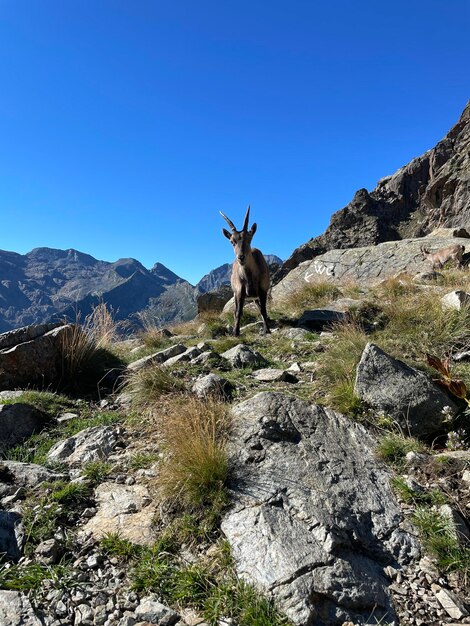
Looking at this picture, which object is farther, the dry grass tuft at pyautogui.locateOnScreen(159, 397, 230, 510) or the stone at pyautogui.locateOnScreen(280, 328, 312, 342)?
the stone at pyautogui.locateOnScreen(280, 328, 312, 342)

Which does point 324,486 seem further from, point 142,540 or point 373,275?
point 373,275

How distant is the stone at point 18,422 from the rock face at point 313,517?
9.28 feet

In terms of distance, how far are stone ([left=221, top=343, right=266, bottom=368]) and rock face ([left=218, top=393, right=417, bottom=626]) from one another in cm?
239

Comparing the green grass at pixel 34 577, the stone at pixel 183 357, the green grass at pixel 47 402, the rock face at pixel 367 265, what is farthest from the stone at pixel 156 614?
the rock face at pixel 367 265

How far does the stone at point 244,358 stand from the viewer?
21.2ft

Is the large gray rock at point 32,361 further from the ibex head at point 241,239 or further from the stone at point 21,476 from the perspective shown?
the ibex head at point 241,239

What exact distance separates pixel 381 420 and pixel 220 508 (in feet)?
6.57

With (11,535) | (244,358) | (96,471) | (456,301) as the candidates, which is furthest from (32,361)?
(456,301)

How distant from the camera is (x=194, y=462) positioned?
318cm

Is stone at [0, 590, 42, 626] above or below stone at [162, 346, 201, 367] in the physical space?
below

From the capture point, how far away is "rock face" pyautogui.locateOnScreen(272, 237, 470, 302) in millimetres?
16094

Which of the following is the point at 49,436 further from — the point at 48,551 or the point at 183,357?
the point at 183,357

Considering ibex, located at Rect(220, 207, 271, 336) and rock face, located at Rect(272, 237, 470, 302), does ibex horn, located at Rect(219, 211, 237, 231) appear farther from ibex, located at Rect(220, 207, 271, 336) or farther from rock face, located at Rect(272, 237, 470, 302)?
rock face, located at Rect(272, 237, 470, 302)

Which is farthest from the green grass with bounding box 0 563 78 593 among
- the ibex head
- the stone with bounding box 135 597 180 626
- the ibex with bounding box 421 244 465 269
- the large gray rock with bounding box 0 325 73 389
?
the ibex with bounding box 421 244 465 269
